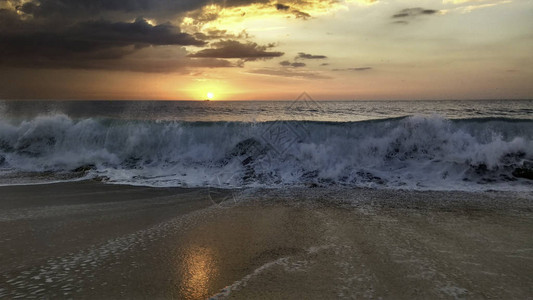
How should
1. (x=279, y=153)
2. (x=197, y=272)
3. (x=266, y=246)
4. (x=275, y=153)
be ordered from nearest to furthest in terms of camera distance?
1. (x=197, y=272)
2. (x=266, y=246)
3. (x=279, y=153)
4. (x=275, y=153)

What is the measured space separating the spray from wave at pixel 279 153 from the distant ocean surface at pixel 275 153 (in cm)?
3

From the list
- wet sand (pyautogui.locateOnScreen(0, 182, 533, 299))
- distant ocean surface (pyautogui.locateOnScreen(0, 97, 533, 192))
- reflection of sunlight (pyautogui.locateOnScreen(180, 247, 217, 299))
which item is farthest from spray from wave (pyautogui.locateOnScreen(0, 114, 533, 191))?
reflection of sunlight (pyautogui.locateOnScreen(180, 247, 217, 299))

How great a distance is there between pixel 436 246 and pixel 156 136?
10967mm

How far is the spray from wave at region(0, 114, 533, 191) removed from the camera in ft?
30.3

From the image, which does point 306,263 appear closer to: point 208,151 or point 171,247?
point 171,247

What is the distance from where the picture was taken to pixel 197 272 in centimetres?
386

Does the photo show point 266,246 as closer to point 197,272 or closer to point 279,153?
point 197,272

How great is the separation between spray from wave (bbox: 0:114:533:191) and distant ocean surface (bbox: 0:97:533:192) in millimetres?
33

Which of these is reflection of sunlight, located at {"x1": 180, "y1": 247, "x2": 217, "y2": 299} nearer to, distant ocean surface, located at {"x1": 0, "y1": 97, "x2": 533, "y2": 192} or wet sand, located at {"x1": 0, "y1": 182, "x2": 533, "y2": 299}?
wet sand, located at {"x1": 0, "y1": 182, "x2": 533, "y2": 299}

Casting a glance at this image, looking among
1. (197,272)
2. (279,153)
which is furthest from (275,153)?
(197,272)

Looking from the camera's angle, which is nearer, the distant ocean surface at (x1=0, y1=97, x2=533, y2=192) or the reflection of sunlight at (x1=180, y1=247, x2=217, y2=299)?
the reflection of sunlight at (x1=180, y1=247, x2=217, y2=299)

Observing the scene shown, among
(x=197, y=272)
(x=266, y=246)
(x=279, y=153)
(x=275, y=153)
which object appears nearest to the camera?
(x=197, y=272)

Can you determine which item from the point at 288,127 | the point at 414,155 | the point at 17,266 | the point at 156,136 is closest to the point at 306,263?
the point at 17,266

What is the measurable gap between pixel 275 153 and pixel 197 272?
7.67 m
